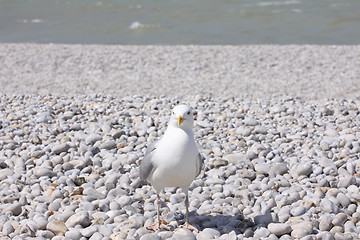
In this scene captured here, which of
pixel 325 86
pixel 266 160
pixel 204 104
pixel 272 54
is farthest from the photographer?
pixel 272 54

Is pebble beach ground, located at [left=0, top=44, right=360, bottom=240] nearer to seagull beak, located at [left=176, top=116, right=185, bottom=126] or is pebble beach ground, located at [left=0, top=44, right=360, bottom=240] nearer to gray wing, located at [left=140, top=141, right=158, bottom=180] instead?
gray wing, located at [left=140, top=141, right=158, bottom=180]

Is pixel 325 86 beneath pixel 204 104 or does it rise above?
beneath

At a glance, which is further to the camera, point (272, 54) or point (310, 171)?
point (272, 54)

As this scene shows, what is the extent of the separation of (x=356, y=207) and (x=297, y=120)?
7.47 ft

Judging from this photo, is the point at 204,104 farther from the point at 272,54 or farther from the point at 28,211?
the point at 272,54

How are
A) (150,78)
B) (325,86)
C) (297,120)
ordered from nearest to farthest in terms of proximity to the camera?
1. (297,120)
2. (325,86)
3. (150,78)

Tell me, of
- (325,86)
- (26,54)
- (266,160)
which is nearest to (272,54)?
(325,86)

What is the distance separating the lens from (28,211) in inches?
155

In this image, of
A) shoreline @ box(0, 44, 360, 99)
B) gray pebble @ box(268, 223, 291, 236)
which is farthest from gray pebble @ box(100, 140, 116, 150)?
shoreline @ box(0, 44, 360, 99)
